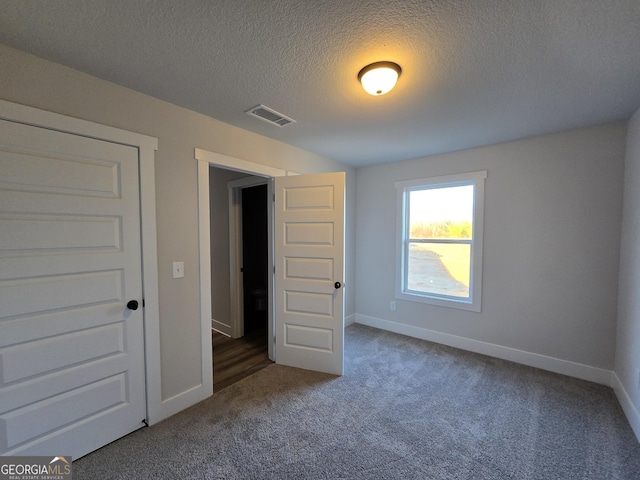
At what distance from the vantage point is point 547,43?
135cm

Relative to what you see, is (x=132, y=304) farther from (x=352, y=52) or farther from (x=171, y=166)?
(x=352, y=52)

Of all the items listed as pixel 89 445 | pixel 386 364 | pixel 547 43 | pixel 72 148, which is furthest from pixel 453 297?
pixel 72 148

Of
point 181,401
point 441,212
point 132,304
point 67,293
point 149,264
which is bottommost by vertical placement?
point 181,401

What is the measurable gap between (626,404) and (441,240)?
6.73 feet

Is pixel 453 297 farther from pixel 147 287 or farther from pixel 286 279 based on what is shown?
pixel 147 287

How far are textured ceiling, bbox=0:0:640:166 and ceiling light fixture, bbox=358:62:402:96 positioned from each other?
34 millimetres

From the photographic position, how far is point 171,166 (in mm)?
2014

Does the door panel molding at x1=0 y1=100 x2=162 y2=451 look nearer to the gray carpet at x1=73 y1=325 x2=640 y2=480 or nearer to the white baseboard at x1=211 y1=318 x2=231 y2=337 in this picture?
the gray carpet at x1=73 y1=325 x2=640 y2=480

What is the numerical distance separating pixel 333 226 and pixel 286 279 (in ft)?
2.61

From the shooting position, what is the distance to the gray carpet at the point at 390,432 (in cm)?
155

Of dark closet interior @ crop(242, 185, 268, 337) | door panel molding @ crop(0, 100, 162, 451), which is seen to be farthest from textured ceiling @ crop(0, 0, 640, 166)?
dark closet interior @ crop(242, 185, 268, 337)

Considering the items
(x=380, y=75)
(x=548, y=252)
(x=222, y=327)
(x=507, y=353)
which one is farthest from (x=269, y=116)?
(x=507, y=353)

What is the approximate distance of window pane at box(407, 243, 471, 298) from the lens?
3.23 metres

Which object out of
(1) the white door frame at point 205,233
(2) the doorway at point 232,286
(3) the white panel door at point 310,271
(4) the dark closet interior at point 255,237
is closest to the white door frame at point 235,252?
(2) the doorway at point 232,286
